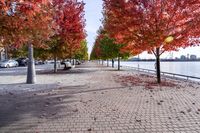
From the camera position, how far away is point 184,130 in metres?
7.31

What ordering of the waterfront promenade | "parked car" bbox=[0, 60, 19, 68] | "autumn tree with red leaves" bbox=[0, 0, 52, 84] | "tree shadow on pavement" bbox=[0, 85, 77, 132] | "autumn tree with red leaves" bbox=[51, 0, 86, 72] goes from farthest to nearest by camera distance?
1. "parked car" bbox=[0, 60, 19, 68]
2. "autumn tree with red leaves" bbox=[51, 0, 86, 72]
3. "autumn tree with red leaves" bbox=[0, 0, 52, 84]
4. "tree shadow on pavement" bbox=[0, 85, 77, 132]
5. the waterfront promenade

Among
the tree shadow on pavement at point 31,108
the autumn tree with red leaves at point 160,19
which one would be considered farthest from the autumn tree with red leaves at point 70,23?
the tree shadow on pavement at point 31,108

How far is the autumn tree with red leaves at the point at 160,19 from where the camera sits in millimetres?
17078

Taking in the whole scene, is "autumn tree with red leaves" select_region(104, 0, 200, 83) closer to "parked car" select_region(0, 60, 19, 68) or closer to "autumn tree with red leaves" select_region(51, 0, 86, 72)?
"autumn tree with red leaves" select_region(51, 0, 86, 72)

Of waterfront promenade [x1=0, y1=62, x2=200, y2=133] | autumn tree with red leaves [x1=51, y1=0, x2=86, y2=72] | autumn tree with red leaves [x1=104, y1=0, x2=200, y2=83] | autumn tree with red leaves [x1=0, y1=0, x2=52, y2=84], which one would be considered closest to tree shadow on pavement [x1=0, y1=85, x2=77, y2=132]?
waterfront promenade [x1=0, y1=62, x2=200, y2=133]

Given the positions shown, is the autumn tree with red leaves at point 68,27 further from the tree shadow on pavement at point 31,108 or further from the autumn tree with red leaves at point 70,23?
the tree shadow on pavement at point 31,108

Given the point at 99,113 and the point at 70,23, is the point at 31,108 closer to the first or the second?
the point at 99,113

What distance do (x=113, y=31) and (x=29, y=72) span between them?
5104 millimetres

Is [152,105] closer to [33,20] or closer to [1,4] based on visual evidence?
[33,20]

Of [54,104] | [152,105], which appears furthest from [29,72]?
[152,105]

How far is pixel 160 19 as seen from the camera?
17.2 meters

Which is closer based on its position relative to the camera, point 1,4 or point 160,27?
point 1,4

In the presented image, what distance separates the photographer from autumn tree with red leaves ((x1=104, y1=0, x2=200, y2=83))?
1708 centimetres

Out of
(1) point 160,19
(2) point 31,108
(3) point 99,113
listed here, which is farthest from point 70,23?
(3) point 99,113
